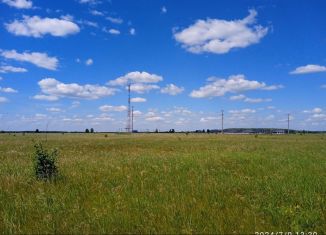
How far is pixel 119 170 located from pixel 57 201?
18.7 ft

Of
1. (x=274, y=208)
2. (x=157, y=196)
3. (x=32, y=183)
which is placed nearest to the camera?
(x=274, y=208)

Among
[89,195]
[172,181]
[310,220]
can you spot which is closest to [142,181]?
[172,181]

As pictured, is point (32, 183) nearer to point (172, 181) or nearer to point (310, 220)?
point (172, 181)

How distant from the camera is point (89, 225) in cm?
750

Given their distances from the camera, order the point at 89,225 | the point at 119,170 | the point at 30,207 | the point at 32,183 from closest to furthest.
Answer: the point at 89,225 → the point at 30,207 → the point at 32,183 → the point at 119,170

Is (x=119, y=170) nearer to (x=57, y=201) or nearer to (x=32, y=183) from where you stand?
(x=32, y=183)

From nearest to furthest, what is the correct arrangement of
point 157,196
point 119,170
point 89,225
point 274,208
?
1. point 89,225
2. point 274,208
3. point 157,196
4. point 119,170

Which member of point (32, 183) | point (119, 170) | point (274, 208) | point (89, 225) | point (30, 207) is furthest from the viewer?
point (119, 170)

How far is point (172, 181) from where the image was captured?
12258mm

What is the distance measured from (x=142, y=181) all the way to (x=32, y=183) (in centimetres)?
373

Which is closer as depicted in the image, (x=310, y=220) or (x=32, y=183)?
(x=310, y=220)

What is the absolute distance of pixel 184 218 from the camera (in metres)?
7.77

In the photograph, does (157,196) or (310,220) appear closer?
(310,220)

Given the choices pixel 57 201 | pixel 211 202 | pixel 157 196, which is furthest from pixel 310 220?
pixel 57 201
